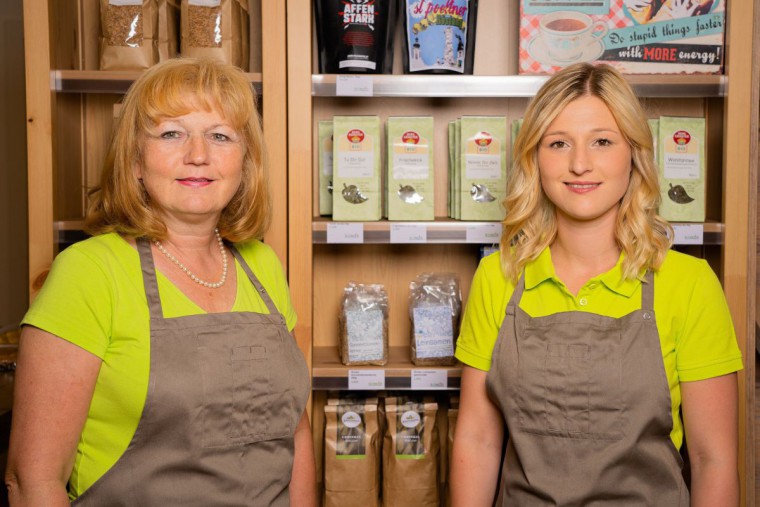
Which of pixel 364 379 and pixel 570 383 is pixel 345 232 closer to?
pixel 364 379

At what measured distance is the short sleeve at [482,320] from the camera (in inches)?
71.6

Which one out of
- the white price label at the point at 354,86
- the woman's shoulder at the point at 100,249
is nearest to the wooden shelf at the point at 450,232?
the white price label at the point at 354,86

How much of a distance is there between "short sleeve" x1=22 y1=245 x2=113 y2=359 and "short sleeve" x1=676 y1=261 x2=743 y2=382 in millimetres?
1178

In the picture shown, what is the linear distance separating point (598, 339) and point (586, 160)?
0.39 metres

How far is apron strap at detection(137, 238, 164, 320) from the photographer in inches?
60.3

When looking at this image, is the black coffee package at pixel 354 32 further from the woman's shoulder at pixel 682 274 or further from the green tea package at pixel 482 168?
the woman's shoulder at pixel 682 274

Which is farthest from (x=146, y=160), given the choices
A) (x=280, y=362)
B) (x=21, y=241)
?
(x=21, y=241)

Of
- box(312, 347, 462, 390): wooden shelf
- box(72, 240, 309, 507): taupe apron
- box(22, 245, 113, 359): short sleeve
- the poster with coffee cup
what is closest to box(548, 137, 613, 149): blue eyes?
the poster with coffee cup

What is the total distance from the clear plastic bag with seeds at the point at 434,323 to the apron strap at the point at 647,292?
→ 30.7 inches

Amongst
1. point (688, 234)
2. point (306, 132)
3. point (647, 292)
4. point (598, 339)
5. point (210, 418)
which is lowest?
point (210, 418)

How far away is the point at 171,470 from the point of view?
4.90ft

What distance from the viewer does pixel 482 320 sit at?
6.03 ft

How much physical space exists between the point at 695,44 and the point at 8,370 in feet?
7.37

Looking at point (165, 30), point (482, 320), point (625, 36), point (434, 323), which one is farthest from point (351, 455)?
point (625, 36)
